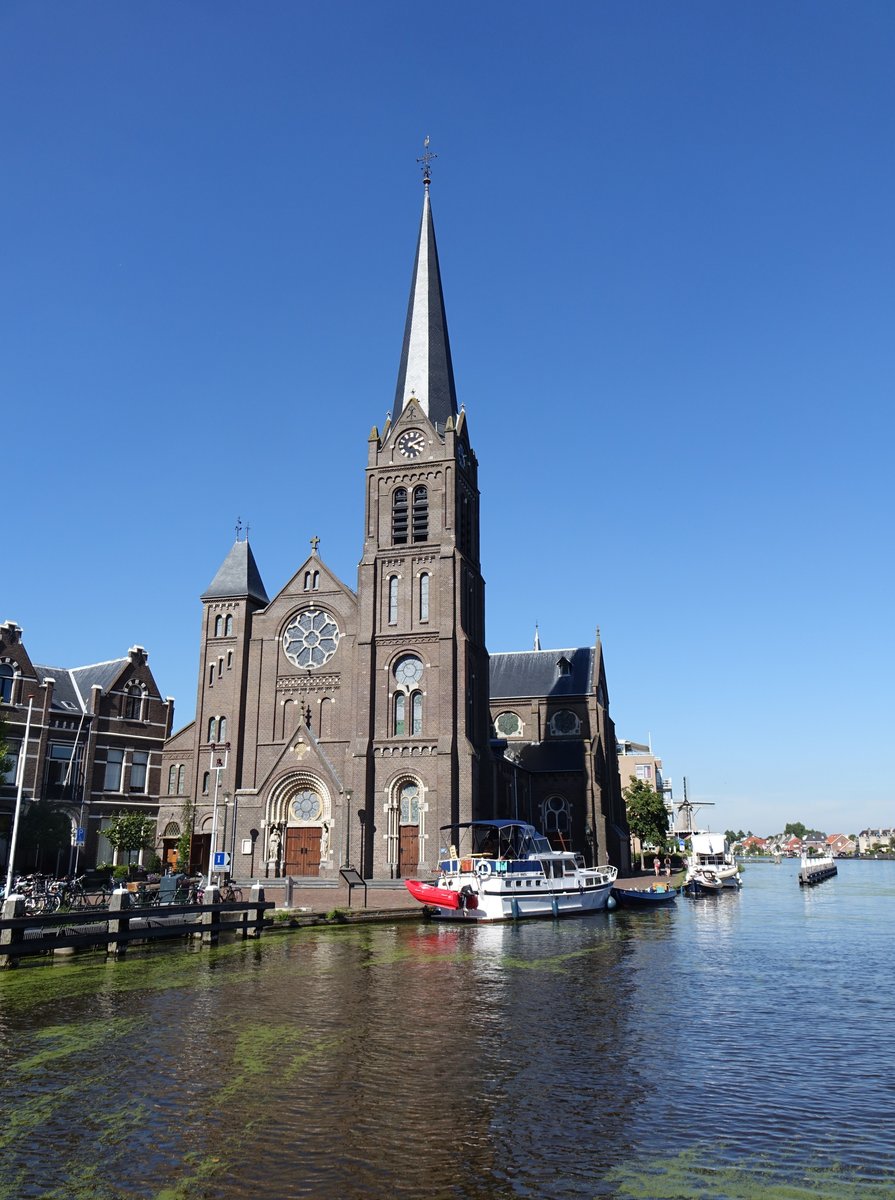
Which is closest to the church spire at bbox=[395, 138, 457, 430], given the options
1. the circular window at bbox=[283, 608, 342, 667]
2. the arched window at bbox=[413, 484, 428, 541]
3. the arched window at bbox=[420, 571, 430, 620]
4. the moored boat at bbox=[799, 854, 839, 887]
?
the arched window at bbox=[413, 484, 428, 541]

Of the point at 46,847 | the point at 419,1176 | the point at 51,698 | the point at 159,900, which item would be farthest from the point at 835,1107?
the point at 51,698

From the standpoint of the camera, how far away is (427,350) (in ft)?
214

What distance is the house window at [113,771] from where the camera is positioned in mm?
61812

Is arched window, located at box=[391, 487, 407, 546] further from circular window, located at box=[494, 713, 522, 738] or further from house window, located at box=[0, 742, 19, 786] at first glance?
circular window, located at box=[494, 713, 522, 738]

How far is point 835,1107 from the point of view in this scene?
47.9ft

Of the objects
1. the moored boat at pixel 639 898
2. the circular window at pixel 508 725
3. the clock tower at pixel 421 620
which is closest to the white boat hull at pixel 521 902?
the moored boat at pixel 639 898

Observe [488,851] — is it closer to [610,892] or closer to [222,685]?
[610,892]

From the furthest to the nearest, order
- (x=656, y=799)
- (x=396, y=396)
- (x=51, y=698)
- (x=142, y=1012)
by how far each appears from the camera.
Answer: (x=656, y=799), (x=396, y=396), (x=51, y=698), (x=142, y=1012)

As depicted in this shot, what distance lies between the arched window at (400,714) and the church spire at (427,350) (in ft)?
61.0

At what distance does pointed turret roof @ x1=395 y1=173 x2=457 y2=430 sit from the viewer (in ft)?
210

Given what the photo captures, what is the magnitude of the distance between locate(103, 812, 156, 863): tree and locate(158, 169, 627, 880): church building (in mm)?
2013

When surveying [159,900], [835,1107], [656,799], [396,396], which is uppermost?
[396,396]

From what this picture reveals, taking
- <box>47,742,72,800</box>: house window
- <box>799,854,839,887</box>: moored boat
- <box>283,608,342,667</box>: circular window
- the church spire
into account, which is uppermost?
the church spire

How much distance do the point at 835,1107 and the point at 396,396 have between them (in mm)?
56186
